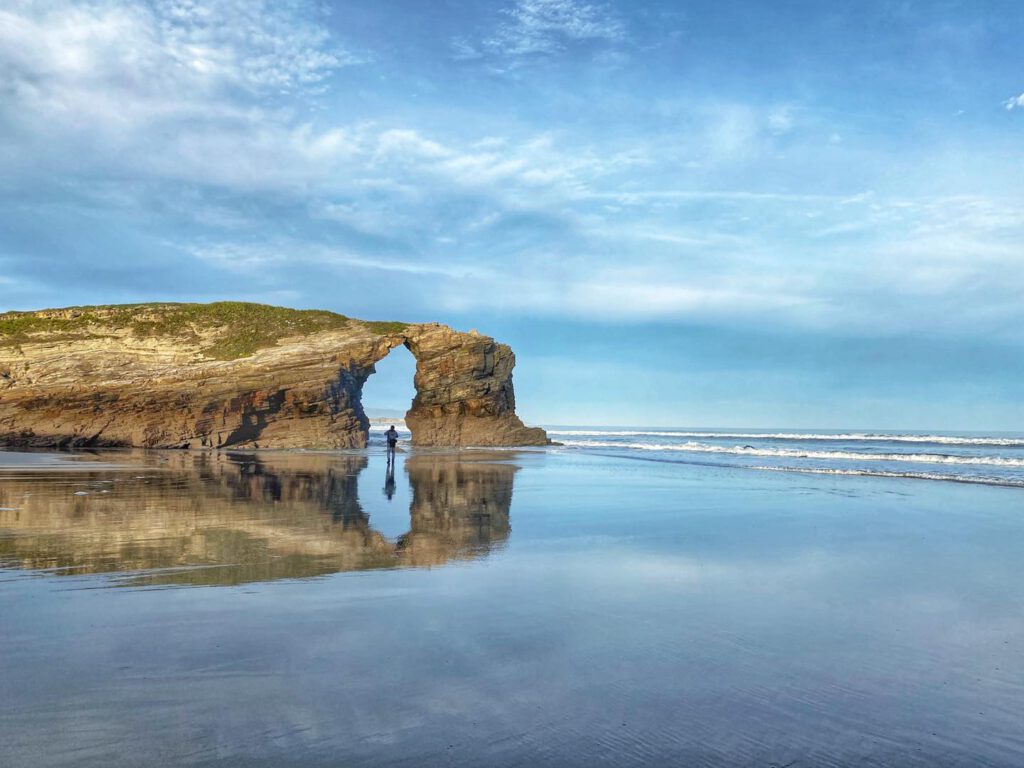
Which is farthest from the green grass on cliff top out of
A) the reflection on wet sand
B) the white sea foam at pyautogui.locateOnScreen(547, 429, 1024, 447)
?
the white sea foam at pyautogui.locateOnScreen(547, 429, 1024, 447)

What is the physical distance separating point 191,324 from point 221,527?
3698 cm

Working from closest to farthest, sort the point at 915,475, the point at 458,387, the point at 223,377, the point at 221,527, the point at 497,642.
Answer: the point at 497,642, the point at 221,527, the point at 915,475, the point at 223,377, the point at 458,387

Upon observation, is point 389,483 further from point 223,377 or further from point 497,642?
point 223,377

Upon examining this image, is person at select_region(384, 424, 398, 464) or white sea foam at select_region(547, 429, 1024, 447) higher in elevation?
white sea foam at select_region(547, 429, 1024, 447)

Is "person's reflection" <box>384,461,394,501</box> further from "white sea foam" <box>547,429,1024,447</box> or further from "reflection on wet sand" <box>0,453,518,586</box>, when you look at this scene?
"white sea foam" <box>547,429,1024,447</box>

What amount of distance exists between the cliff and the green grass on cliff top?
0.10m

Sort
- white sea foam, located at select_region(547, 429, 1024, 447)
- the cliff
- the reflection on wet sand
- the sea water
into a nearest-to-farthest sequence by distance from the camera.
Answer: the sea water
the reflection on wet sand
the cliff
white sea foam, located at select_region(547, 429, 1024, 447)

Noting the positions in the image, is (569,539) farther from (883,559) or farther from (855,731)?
(855,731)

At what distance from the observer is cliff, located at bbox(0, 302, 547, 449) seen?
121 ft

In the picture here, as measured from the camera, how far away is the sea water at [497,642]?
3.34 metres

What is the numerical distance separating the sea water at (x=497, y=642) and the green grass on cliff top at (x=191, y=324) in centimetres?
3231

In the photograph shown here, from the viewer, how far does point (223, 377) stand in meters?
37.6

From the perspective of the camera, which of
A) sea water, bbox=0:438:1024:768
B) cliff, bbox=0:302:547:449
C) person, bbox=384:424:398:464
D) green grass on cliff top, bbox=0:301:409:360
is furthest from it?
green grass on cliff top, bbox=0:301:409:360

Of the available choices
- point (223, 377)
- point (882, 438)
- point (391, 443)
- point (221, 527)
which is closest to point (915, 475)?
point (391, 443)
